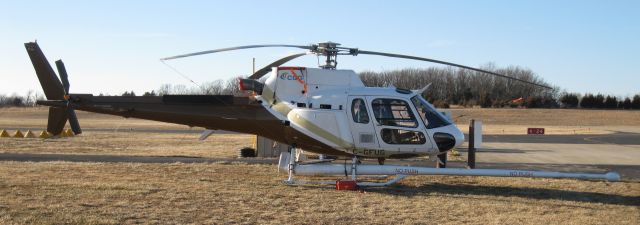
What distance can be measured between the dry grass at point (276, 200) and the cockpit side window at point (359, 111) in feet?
5.55

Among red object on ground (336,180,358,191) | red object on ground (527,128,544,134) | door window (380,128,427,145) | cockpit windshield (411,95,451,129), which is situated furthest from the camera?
red object on ground (527,128,544,134)

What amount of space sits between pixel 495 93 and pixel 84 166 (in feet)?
327

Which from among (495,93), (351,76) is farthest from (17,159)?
(495,93)

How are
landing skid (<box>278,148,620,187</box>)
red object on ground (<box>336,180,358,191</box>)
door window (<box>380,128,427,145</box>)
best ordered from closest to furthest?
landing skid (<box>278,148,620,187</box>) → red object on ground (<box>336,180,358,191</box>) → door window (<box>380,128,427,145</box>)

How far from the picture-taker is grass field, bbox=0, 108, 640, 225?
388 inches

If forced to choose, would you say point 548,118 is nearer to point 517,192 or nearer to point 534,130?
point 534,130

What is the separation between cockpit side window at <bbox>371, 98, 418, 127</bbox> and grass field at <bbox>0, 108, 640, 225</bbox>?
1561 millimetres

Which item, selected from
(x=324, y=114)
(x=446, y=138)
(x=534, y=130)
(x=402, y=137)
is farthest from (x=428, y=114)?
(x=534, y=130)

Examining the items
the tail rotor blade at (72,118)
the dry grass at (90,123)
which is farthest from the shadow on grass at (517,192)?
the dry grass at (90,123)

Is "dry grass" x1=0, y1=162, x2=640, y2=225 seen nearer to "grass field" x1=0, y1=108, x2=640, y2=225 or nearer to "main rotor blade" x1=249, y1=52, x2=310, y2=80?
"grass field" x1=0, y1=108, x2=640, y2=225

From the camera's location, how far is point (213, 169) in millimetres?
16875

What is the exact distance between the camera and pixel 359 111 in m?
13.7

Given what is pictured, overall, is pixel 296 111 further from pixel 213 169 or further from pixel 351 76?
pixel 213 169

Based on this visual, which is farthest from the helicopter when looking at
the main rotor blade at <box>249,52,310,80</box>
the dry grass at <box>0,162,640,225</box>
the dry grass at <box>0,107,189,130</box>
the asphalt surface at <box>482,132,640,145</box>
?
the dry grass at <box>0,107,189,130</box>
